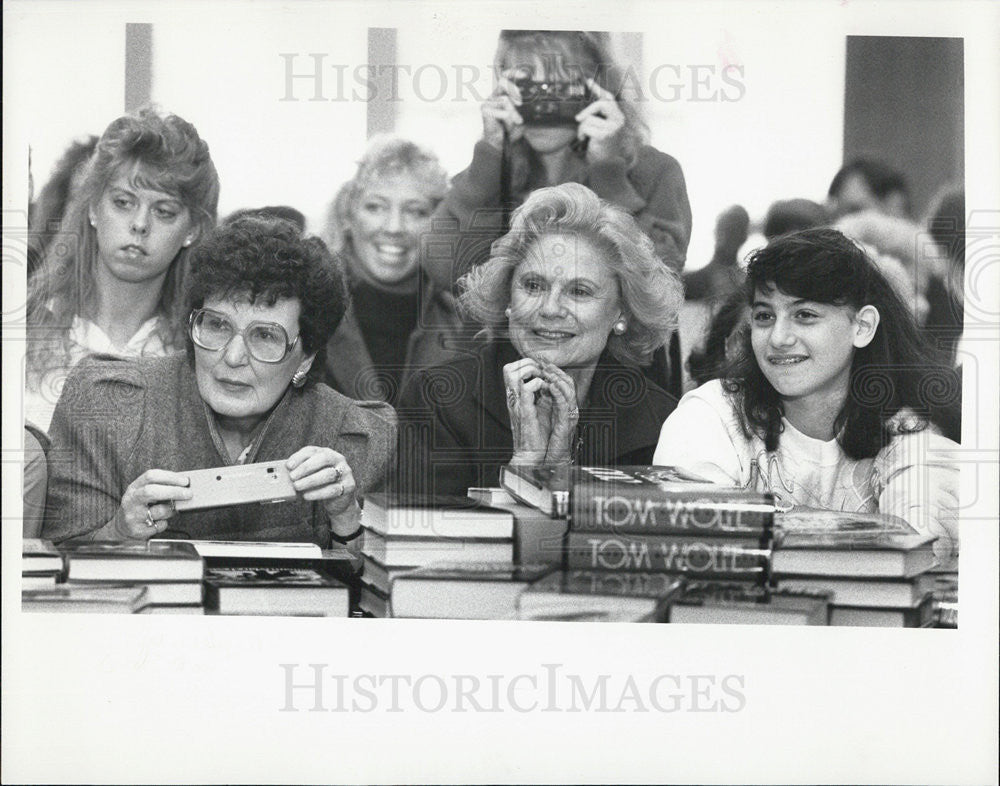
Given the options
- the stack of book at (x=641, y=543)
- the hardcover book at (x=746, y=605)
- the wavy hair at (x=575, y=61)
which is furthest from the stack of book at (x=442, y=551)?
the wavy hair at (x=575, y=61)

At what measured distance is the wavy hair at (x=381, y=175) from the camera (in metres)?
2.68

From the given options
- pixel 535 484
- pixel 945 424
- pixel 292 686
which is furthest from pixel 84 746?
pixel 945 424

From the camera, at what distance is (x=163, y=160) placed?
2691mm

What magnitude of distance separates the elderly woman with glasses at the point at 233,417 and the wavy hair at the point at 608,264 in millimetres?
353

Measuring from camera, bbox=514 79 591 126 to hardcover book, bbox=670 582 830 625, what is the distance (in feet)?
3.81

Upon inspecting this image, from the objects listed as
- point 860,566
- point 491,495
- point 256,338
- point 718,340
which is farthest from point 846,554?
point 256,338

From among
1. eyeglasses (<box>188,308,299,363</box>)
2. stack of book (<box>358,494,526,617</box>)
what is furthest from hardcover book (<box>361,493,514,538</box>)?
eyeglasses (<box>188,308,299,363</box>)

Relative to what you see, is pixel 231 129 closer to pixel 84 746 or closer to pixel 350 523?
pixel 350 523

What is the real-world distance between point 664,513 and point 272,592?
941 mm

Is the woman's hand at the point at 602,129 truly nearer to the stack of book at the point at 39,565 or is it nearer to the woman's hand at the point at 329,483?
the woman's hand at the point at 329,483

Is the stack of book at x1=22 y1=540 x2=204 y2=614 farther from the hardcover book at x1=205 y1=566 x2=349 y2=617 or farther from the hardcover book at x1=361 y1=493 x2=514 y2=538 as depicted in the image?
the hardcover book at x1=361 y1=493 x2=514 y2=538

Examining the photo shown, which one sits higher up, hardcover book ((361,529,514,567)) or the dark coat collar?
the dark coat collar

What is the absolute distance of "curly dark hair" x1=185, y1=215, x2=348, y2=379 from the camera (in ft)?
8.77

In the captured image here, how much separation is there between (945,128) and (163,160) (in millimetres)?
1880
